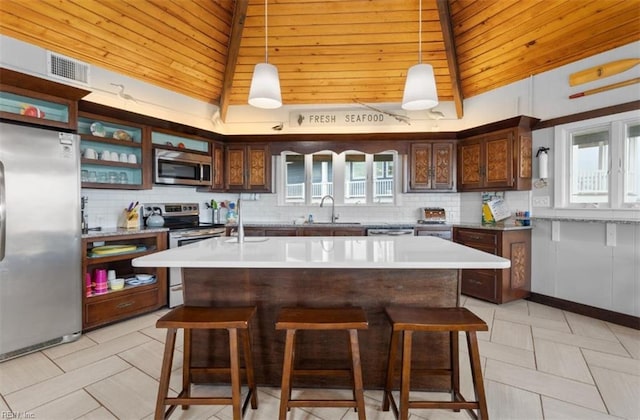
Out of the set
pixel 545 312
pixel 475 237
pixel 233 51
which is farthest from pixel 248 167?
pixel 545 312

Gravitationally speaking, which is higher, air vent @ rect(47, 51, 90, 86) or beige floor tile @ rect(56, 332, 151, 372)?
air vent @ rect(47, 51, 90, 86)

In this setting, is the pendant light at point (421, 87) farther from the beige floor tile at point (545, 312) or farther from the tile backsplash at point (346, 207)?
the beige floor tile at point (545, 312)

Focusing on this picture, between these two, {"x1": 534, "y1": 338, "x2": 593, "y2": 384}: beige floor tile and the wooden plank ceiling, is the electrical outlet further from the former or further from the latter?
{"x1": 534, "y1": 338, "x2": 593, "y2": 384}: beige floor tile

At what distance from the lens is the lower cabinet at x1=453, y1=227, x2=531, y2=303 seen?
370 cm

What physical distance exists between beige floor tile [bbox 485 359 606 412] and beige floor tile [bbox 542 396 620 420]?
53mm

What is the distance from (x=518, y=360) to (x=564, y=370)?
286mm

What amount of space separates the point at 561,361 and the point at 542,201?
7.06 ft

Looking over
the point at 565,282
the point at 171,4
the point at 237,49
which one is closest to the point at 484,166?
the point at 565,282

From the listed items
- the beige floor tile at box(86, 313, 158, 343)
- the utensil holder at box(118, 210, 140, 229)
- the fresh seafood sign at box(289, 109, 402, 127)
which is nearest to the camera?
the beige floor tile at box(86, 313, 158, 343)

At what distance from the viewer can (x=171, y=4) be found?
3.55 metres

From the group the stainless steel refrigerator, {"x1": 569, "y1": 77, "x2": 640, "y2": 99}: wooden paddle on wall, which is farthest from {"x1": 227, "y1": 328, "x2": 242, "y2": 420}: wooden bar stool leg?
{"x1": 569, "y1": 77, "x2": 640, "y2": 99}: wooden paddle on wall

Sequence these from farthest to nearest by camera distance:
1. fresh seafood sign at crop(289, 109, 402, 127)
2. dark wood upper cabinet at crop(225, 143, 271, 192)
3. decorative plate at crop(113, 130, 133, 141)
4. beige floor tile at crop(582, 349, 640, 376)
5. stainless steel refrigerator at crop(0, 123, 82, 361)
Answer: fresh seafood sign at crop(289, 109, 402, 127) → dark wood upper cabinet at crop(225, 143, 271, 192) → decorative plate at crop(113, 130, 133, 141) → stainless steel refrigerator at crop(0, 123, 82, 361) → beige floor tile at crop(582, 349, 640, 376)

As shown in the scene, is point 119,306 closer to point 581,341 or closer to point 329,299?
point 329,299

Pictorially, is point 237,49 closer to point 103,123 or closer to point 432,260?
point 103,123
